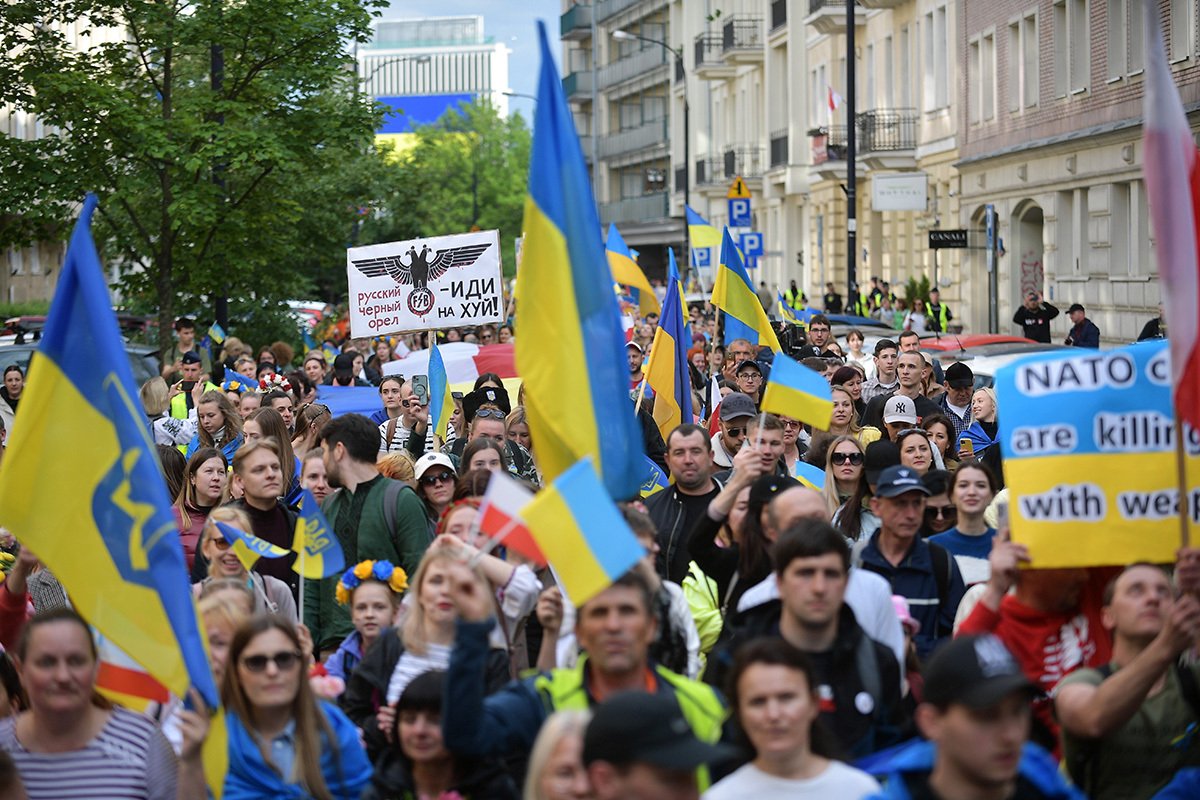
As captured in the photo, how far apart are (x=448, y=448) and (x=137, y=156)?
10483mm

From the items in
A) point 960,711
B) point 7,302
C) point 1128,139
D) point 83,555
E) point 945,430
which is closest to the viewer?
point 960,711

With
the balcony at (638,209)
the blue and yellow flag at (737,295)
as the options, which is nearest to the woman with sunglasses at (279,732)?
the blue and yellow flag at (737,295)

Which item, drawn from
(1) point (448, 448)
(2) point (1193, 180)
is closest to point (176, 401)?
(1) point (448, 448)

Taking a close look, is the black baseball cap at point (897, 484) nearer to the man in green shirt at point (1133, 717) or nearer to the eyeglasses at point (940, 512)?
the eyeglasses at point (940, 512)

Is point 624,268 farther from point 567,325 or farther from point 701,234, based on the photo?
point 567,325

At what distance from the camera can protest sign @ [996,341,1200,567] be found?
234 inches

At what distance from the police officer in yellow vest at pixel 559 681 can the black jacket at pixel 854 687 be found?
0.23m

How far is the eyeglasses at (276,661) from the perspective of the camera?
573 cm

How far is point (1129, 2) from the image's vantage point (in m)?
29.1

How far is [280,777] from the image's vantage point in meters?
5.65

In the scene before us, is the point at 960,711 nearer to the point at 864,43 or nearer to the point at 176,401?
the point at 176,401

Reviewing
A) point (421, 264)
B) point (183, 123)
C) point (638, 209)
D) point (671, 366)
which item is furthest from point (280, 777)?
point (638, 209)

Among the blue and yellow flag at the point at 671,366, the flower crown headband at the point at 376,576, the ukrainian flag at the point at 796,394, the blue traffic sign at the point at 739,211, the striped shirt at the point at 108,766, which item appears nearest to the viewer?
the striped shirt at the point at 108,766

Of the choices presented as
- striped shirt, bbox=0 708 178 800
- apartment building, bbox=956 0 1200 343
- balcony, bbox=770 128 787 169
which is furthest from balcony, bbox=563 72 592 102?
striped shirt, bbox=0 708 178 800
